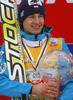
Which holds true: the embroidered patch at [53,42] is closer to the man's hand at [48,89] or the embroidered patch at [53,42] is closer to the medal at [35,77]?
the medal at [35,77]

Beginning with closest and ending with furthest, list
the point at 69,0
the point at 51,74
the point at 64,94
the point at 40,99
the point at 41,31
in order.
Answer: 1. the point at 51,74
2. the point at 64,94
3. the point at 40,99
4. the point at 41,31
5. the point at 69,0

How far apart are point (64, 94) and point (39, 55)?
417 mm

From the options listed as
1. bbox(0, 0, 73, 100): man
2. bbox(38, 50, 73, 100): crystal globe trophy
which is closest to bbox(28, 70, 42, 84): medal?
bbox(0, 0, 73, 100): man

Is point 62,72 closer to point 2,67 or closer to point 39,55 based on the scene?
point 39,55

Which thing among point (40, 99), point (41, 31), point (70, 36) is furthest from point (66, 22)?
point (40, 99)

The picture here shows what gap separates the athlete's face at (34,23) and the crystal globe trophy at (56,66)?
1.47 ft

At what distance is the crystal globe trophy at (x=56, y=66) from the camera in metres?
1.50

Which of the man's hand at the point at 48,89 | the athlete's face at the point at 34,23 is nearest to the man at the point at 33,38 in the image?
the athlete's face at the point at 34,23

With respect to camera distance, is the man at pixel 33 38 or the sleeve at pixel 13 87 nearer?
the sleeve at pixel 13 87

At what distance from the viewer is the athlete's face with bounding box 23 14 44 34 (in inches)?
74.7

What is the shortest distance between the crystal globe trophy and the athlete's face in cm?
45

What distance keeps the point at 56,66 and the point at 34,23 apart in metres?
0.56

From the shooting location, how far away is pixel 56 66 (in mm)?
1495

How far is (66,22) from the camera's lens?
2.56m
